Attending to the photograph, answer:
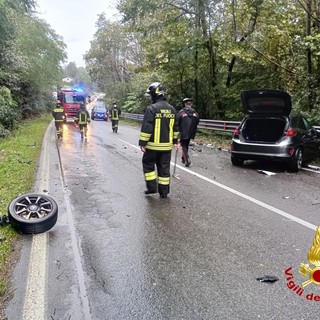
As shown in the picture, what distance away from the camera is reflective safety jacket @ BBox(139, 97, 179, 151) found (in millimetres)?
5973

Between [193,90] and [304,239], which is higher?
[193,90]

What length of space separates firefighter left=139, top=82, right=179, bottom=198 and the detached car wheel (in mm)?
1969

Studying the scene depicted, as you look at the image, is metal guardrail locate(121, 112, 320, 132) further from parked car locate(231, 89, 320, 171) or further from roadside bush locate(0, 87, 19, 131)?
roadside bush locate(0, 87, 19, 131)

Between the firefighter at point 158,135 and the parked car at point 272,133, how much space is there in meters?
3.39

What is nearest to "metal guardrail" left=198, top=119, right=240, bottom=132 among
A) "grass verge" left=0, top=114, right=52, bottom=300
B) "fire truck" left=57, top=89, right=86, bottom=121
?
"grass verge" left=0, top=114, right=52, bottom=300

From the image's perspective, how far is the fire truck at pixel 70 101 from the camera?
31438 mm

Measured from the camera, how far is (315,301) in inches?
118

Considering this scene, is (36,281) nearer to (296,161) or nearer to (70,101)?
(296,161)

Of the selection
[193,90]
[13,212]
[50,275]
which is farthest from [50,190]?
[193,90]

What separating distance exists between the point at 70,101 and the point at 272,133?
2527 centimetres

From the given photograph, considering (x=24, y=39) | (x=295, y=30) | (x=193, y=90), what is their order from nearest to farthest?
(x=295, y=30)
(x=193, y=90)
(x=24, y=39)

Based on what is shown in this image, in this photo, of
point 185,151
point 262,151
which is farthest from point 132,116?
point 262,151

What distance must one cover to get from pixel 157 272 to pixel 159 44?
57.9 feet

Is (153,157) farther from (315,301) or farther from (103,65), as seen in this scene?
(103,65)
